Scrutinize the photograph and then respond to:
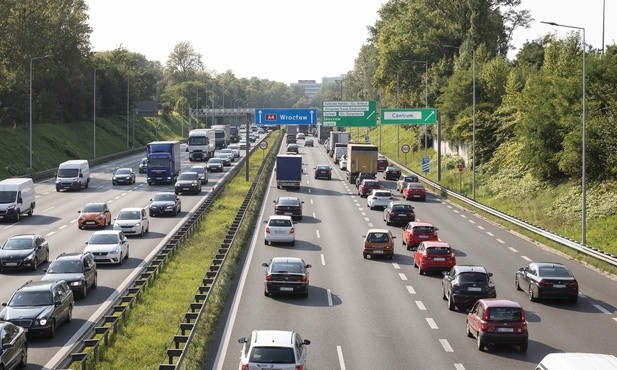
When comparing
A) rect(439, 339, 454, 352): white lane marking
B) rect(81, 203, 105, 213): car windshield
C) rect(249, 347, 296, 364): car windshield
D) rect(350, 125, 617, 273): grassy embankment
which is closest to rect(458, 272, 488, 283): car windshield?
rect(439, 339, 454, 352): white lane marking

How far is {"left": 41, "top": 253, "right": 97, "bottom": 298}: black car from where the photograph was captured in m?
30.5

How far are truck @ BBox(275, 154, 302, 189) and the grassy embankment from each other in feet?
42.0

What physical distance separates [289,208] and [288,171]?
19445 millimetres

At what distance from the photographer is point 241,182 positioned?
78.4m

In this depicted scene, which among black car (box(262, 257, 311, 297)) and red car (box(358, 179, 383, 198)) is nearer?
black car (box(262, 257, 311, 297))

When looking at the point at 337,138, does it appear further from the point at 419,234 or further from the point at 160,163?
the point at 419,234

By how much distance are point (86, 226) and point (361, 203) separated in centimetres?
2286

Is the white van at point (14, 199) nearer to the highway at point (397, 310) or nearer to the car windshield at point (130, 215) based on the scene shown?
the car windshield at point (130, 215)

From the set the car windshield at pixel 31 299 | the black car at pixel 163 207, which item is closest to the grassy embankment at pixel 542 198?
the black car at pixel 163 207

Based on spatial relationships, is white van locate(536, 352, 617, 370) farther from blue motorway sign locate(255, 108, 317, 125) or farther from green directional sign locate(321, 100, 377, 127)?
green directional sign locate(321, 100, 377, 127)

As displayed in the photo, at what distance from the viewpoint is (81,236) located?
46031 millimetres

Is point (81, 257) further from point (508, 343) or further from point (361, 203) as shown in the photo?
point (361, 203)

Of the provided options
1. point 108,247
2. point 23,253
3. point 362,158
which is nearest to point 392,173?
point 362,158

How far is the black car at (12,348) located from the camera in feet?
66.6
